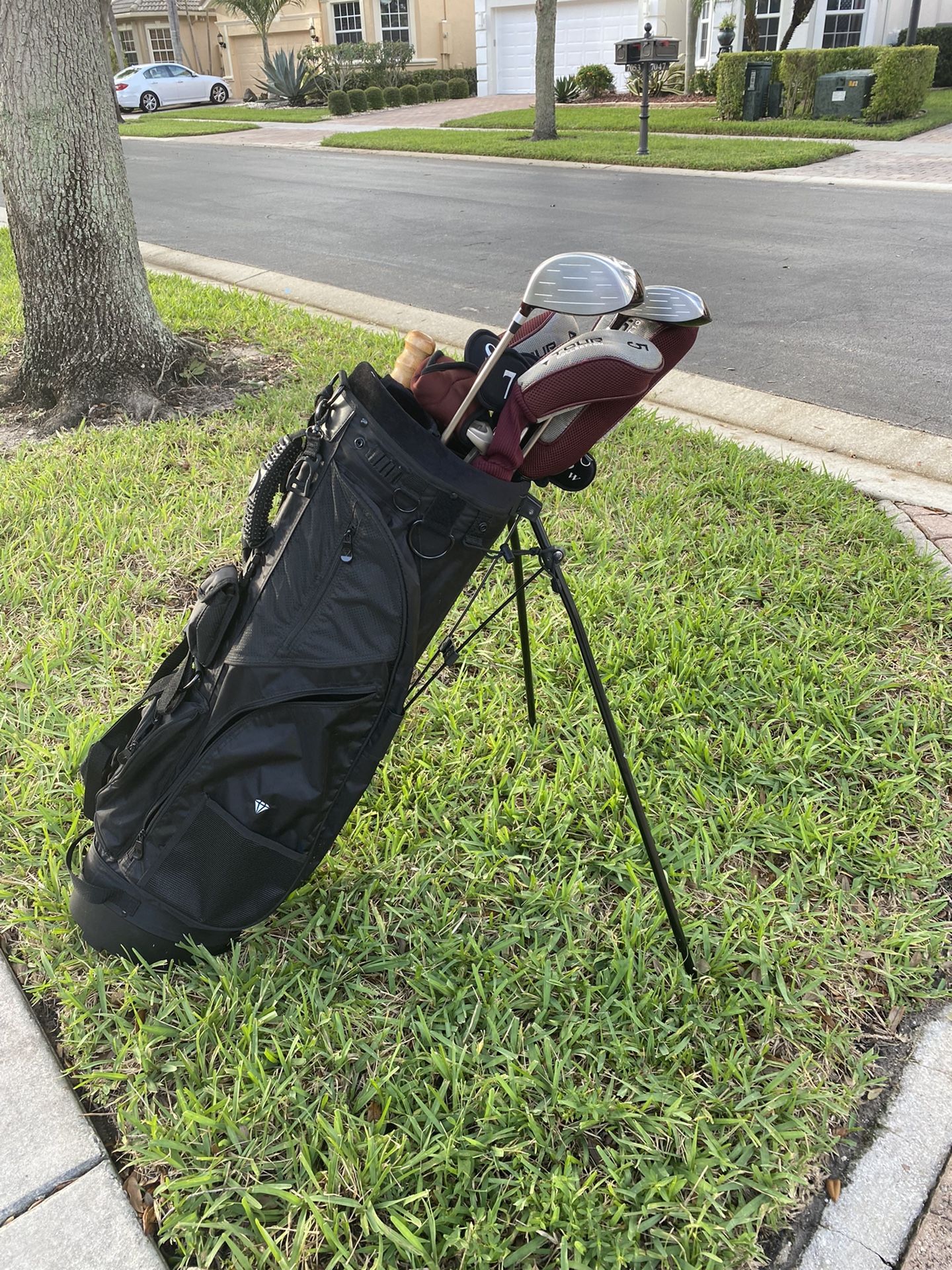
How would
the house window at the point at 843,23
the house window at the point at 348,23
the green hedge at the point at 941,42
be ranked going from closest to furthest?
the green hedge at the point at 941,42 → the house window at the point at 843,23 → the house window at the point at 348,23

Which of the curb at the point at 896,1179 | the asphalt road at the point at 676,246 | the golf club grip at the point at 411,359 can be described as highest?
the golf club grip at the point at 411,359

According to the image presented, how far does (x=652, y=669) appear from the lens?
9.14 feet

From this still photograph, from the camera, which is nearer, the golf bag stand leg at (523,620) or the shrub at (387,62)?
the golf bag stand leg at (523,620)

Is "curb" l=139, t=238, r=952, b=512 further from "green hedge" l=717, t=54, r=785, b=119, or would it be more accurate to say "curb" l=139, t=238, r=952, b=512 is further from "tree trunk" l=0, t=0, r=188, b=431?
"green hedge" l=717, t=54, r=785, b=119

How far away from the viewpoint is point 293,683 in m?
1.73

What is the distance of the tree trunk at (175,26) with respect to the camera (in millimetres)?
30219

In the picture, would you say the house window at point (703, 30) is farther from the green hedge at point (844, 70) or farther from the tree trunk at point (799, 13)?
the green hedge at point (844, 70)

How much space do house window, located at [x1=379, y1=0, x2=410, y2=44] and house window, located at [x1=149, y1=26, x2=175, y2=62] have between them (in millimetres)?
9504

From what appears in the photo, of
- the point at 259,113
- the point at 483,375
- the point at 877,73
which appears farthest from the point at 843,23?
the point at 483,375

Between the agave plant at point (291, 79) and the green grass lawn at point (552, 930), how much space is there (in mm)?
27030

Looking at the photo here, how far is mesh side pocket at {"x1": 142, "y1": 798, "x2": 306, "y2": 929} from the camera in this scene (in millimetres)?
1815

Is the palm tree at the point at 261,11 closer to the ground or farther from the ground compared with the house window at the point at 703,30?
farther from the ground

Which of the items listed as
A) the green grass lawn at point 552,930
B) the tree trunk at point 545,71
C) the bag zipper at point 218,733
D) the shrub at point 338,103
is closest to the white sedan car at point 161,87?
the shrub at point 338,103

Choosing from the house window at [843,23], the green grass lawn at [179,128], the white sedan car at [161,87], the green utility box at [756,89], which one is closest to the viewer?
the green utility box at [756,89]
